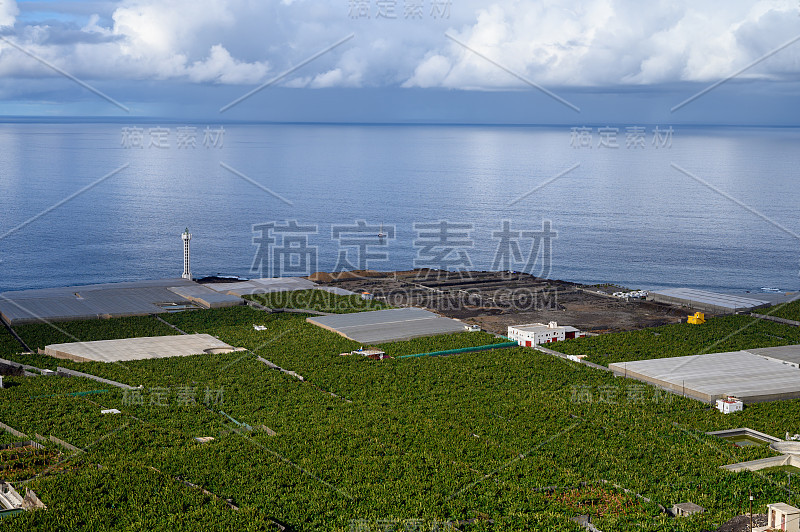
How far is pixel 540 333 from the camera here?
51.7 meters

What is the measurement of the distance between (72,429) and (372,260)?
178ft

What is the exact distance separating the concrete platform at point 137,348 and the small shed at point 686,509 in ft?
95.1

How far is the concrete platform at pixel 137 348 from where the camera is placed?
47.2 metres

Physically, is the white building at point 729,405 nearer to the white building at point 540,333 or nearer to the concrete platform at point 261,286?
the white building at point 540,333

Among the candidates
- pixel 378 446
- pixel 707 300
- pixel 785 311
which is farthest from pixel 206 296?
pixel 785 311

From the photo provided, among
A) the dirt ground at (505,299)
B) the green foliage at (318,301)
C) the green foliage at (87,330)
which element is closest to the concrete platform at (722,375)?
the dirt ground at (505,299)

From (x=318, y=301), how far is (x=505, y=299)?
1444cm

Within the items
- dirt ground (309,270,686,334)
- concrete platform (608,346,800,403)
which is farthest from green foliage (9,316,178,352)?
concrete platform (608,346,800,403)

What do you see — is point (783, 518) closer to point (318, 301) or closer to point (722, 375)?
point (722, 375)

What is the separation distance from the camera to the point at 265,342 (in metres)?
51.2

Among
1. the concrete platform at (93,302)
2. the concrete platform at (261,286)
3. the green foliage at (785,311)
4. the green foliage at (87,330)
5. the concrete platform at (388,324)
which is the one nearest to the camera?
the green foliage at (87,330)

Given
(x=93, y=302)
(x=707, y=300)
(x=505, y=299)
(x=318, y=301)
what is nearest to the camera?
(x=93, y=302)

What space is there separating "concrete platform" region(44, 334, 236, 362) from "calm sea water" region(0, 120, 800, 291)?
28310mm

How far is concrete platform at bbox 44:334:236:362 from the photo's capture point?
4725 cm
